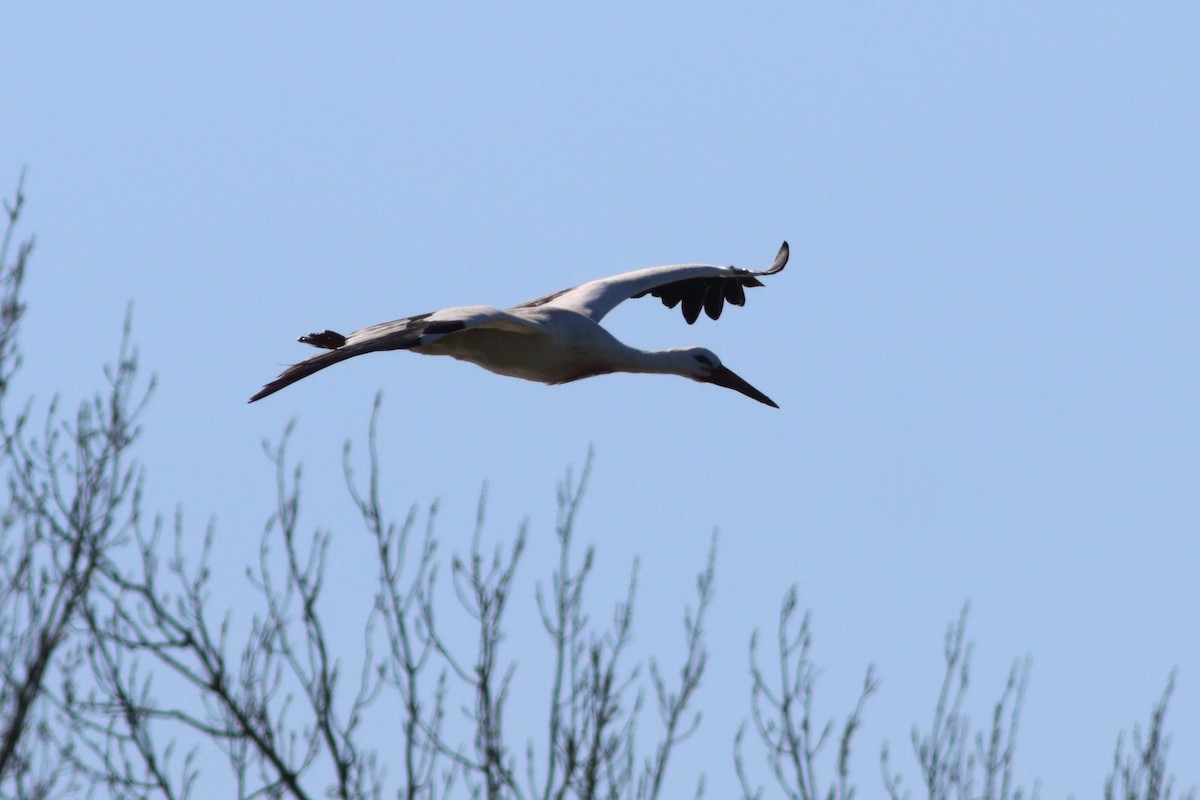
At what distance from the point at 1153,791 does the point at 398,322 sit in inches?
175

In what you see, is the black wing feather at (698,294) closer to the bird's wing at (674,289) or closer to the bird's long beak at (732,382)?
the bird's wing at (674,289)

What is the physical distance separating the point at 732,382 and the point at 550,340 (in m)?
1.92

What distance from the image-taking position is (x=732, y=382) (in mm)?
11750

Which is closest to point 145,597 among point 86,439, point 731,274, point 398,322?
point 86,439

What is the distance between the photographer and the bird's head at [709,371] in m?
11.5

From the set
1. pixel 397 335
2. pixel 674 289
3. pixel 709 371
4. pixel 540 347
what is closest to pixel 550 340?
pixel 540 347

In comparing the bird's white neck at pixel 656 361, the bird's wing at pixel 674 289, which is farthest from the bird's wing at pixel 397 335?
the bird's wing at pixel 674 289

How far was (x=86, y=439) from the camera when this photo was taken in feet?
25.0

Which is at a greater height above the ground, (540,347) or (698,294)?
(698,294)

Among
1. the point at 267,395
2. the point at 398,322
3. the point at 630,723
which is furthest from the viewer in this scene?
the point at 398,322

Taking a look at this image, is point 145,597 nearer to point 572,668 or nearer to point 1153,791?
point 572,668

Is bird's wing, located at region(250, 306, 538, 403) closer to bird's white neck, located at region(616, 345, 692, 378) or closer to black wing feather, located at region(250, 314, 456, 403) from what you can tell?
black wing feather, located at region(250, 314, 456, 403)

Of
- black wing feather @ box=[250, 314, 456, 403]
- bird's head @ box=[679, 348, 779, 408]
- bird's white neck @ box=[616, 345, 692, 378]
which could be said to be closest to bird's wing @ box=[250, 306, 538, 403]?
black wing feather @ box=[250, 314, 456, 403]

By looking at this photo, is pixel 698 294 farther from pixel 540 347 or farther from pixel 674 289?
pixel 540 347
